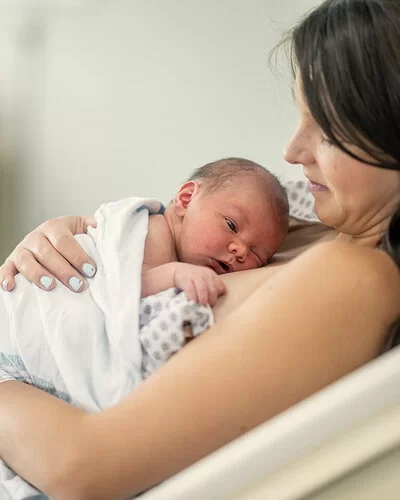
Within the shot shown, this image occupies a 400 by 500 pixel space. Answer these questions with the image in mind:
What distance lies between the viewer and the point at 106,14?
7.56 feet

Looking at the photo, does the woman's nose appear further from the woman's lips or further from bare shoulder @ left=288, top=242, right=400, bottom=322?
bare shoulder @ left=288, top=242, right=400, bottom=322

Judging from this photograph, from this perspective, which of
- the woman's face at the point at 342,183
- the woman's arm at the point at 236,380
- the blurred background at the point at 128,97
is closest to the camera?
the woman's arm at the point at 236,380

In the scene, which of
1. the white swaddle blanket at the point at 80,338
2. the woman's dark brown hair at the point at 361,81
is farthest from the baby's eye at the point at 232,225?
the woman's dark brown hair at the point at 361,81

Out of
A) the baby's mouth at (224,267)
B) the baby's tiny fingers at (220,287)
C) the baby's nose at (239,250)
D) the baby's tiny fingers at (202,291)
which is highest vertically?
the baby's tiny fingers at (202,291)

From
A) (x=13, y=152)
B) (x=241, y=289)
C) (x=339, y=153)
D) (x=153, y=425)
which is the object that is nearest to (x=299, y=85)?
(x=339, y=153)

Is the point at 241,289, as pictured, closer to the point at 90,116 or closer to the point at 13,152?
the point at 90,116

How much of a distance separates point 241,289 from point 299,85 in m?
0.30

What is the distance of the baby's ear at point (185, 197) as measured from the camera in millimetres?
1213

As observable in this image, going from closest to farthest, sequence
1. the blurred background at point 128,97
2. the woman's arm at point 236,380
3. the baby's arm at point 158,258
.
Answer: the woman's arm at point 236,380
the baby's arm at point 158,258
the blurred background at point 128,97

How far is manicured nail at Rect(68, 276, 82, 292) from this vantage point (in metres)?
0.98

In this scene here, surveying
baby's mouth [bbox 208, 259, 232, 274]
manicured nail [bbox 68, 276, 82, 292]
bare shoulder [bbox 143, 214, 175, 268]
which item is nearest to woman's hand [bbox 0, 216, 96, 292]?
manicured nail [bbox 68, 276, 82, 292]

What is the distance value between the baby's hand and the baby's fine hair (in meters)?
0.27

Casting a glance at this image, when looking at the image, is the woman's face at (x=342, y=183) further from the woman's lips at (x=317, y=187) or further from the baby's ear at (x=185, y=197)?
the baby's ear at (x=185, y=197)

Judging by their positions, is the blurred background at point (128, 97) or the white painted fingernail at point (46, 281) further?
the blurred background at point (128, 97)
